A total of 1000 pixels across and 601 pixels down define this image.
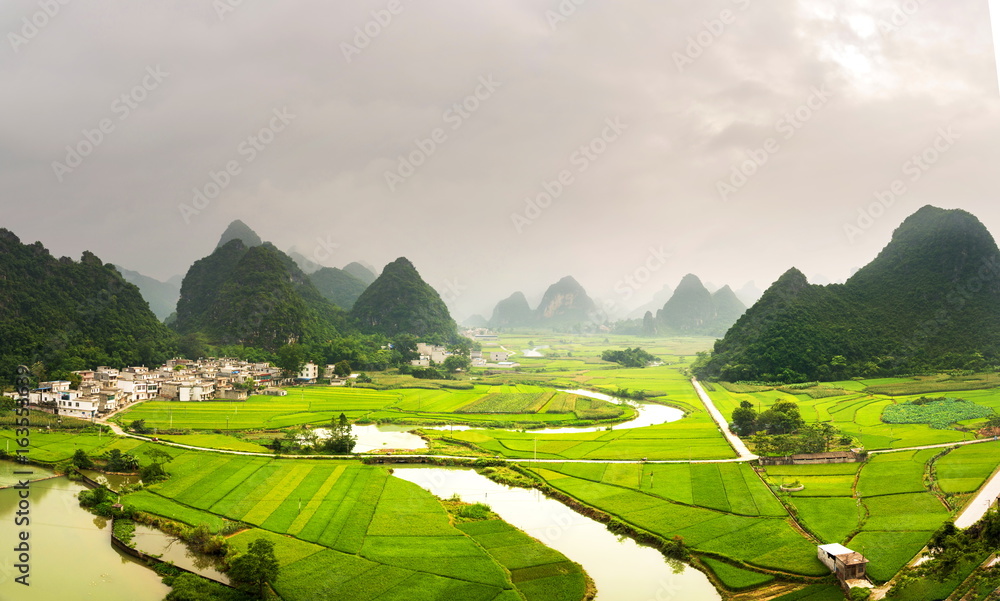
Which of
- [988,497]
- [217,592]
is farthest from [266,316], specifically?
[988,497]

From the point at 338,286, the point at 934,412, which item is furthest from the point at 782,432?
the point at 338,286

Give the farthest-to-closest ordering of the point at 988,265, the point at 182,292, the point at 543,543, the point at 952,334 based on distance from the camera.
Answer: the point at 182,292
the point at 988,265
the point at 952,334
the point at 543,543

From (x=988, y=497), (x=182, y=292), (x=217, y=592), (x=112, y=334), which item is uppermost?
(x=182, y=292)

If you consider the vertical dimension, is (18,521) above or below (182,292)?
below

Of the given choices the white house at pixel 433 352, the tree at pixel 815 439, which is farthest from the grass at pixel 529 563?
the white house at pixel 433 352

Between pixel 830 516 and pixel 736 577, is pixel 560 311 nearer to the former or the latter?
pixel 830 516

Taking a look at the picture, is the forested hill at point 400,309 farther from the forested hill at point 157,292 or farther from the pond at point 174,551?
the forested hill at point 157,292

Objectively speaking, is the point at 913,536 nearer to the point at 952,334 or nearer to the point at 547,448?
the point at 547,448
